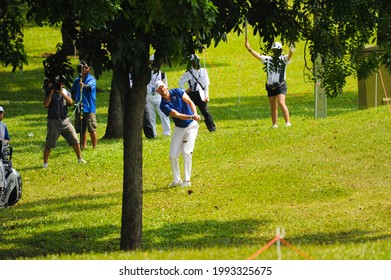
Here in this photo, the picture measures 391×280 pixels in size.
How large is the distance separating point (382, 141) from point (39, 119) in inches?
440

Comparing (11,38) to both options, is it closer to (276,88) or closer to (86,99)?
(86,99)

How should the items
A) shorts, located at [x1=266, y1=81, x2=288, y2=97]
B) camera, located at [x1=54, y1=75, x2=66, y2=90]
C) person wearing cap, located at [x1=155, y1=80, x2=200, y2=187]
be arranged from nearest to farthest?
camera, located at [x1=54, y1=75, x2=66, y2=90] → person wearing cap, located at [x1=155, y1=80, x2=200, y2=187] → shorts, located at [x1=266, y1=81, x2=288, y2=97]

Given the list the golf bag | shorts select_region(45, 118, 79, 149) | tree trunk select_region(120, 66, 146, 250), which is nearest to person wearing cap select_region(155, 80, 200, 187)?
shorts select_region(45, 118, 79, 149)

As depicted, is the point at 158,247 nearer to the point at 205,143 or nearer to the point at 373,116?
the point at 205,143

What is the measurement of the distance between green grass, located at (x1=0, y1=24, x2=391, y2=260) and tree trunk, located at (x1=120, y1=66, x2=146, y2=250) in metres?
0.50

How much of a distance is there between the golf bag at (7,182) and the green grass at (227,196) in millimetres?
425

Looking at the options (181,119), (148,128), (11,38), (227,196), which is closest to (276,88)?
Answer: (148,128)

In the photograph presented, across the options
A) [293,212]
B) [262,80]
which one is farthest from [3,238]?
[262,80]

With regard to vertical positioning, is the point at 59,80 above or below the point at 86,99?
above

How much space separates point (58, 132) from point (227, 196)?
4.11 meters

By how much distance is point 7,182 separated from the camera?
15359mm

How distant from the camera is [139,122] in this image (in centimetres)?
1315

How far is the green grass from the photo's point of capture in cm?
1422

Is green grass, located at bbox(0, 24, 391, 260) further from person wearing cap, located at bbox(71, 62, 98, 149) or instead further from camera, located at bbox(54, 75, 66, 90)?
camera, located at bbox(54, 75, 66, 90)
